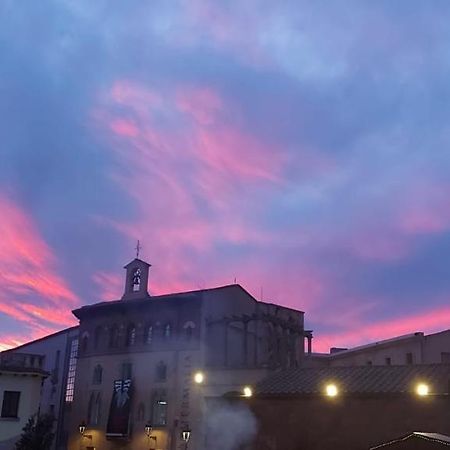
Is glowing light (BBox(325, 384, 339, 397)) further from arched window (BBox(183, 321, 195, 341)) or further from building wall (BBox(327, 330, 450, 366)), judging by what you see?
arched window (BBox(183, 321, 195, 341))

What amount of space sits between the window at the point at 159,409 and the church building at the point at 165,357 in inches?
2.5

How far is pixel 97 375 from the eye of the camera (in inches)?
1768

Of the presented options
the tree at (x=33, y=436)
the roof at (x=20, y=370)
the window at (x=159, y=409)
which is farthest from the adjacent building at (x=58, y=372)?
the tree at (x=33, y=436)

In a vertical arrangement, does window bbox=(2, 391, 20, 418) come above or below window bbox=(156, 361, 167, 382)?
below

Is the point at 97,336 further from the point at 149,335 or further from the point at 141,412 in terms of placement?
the point at 141,412

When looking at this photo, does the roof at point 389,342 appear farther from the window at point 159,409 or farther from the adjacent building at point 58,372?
the adjacent building at point 58,372

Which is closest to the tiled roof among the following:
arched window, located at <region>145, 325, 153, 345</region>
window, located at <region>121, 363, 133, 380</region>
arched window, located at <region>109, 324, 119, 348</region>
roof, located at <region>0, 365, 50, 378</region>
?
roof, located at <region>0, 365, 50, 378</region>

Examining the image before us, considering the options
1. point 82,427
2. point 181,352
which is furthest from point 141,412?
point 181,352

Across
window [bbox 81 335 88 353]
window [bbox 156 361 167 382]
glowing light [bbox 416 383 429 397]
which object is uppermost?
window [bbox 81 335 88 353]

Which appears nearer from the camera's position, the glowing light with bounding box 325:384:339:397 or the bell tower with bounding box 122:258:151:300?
the glowing light with bounding box 325:384:339:397

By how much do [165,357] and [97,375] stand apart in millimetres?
6981

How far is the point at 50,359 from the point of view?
5362cm

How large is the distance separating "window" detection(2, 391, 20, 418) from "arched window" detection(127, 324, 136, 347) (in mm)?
10407

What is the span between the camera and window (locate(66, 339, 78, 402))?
48.4 metres
